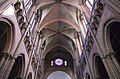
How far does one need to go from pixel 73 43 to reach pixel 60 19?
4435mm

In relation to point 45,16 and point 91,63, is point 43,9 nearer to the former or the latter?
point 45,16

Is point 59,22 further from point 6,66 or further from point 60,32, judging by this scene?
point 6,66

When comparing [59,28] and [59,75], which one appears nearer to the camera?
[59,28]

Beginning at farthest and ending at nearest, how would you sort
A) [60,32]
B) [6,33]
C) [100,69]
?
[60,32], [100,69], [6,33]

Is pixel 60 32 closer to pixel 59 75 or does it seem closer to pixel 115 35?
pixel 59 75

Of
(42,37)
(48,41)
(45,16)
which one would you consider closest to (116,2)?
(45,16)

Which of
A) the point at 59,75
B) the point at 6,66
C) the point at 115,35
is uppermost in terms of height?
the point at 59,75

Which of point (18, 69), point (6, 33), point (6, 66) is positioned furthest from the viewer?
point (18, 69)

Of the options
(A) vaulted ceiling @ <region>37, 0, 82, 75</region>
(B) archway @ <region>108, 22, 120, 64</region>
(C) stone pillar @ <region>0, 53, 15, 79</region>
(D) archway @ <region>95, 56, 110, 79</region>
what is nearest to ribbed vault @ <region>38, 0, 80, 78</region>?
(A) vaulted ceiling @ <region>37, 0, 82, 75</region>

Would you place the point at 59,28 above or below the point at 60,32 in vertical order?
above

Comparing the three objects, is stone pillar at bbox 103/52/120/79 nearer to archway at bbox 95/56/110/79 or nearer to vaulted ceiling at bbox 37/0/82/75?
archway at bbox 95/56/110/79

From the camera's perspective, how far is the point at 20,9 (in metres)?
14.8

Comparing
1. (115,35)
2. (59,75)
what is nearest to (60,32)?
(59,75)

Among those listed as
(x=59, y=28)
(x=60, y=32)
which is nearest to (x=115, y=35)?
(x=59, y=28)
